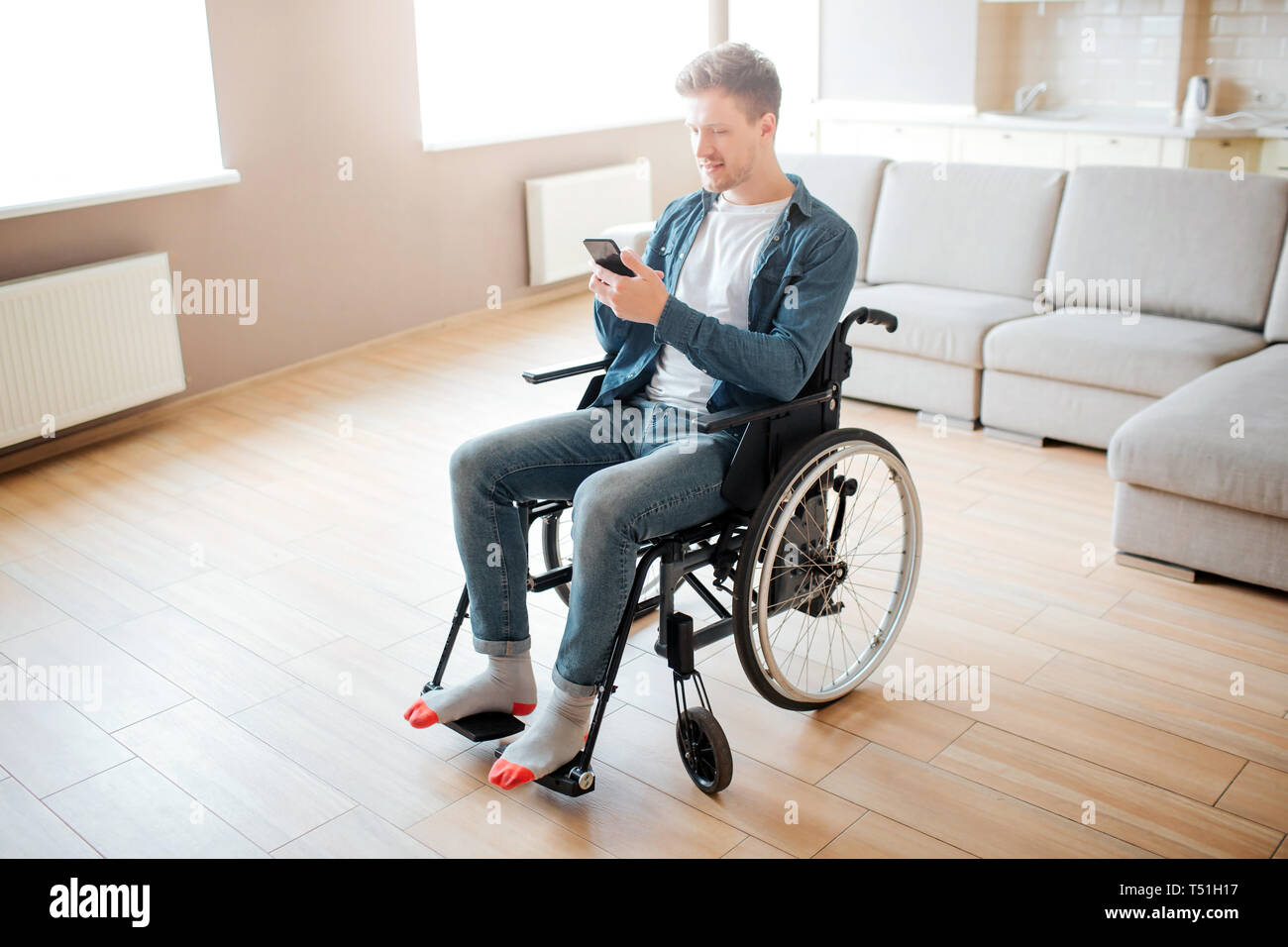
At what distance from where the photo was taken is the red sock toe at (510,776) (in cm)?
196

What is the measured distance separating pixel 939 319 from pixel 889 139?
257 cm

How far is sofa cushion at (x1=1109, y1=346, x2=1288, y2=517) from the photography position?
255cm

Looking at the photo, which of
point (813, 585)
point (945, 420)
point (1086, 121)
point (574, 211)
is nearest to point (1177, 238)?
point (945, 420)

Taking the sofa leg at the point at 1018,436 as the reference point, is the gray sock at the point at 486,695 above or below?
below

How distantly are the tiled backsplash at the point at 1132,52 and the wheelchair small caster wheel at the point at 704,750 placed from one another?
453 cm

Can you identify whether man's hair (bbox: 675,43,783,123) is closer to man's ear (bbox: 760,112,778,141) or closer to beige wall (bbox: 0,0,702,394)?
man's ear (bbox: 760,112,778,141)

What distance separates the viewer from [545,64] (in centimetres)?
541

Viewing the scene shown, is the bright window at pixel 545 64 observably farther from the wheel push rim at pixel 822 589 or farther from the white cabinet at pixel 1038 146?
the wheel push rim at pixel 822 589

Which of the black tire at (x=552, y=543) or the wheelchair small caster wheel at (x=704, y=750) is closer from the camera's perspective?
the wheelchair small caster wheel at (x=704, y=750)

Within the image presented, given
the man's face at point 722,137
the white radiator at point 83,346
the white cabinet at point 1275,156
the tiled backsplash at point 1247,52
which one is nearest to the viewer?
the man's face at point 722,137

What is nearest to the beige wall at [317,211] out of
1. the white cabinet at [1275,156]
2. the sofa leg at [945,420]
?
the sofa leg at [945,420]

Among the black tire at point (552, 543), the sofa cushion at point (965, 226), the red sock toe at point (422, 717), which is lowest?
the red sock toe at point (422, 717)

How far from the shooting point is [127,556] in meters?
3.01
